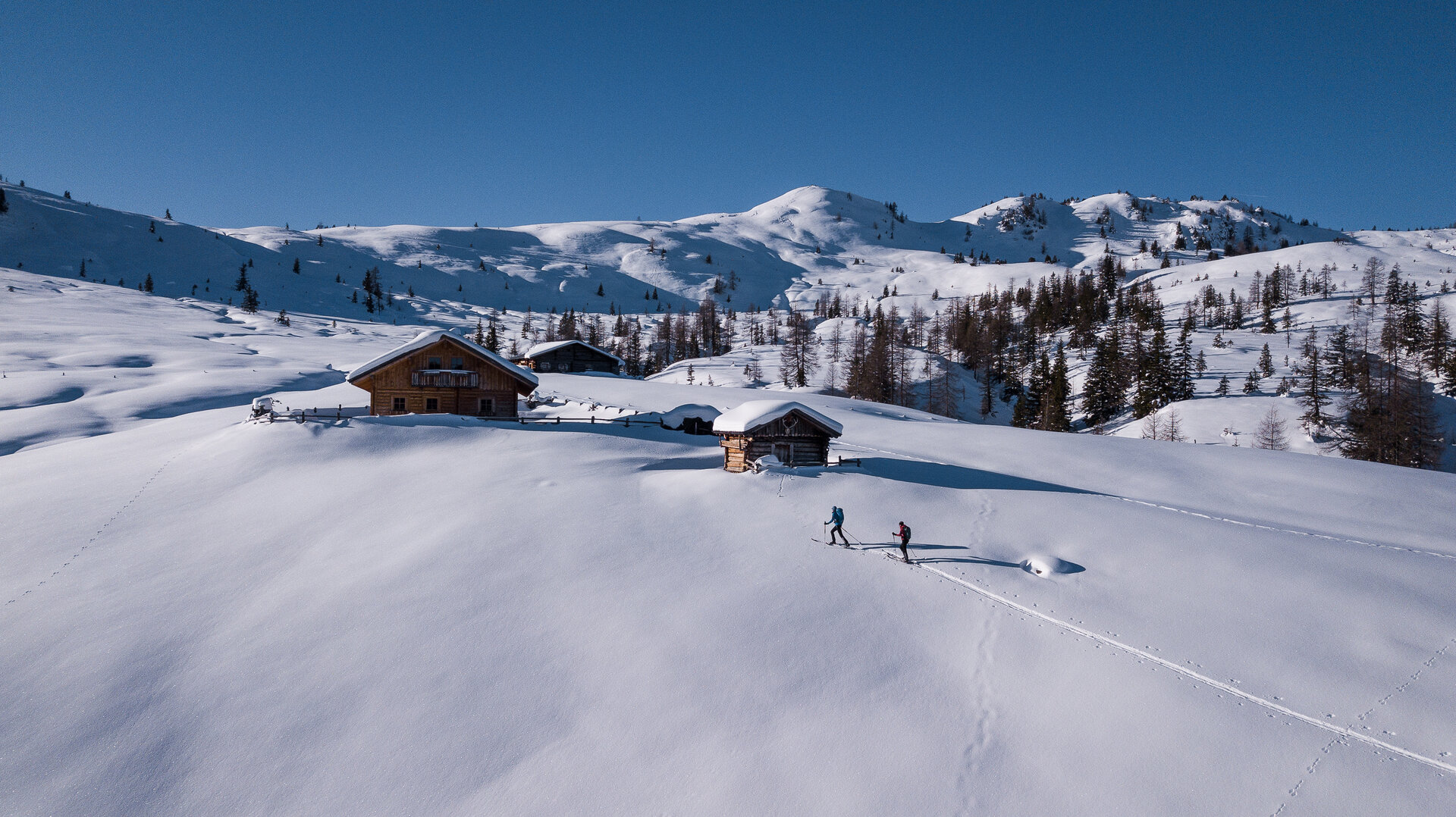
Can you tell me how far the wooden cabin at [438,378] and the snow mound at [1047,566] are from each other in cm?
2737

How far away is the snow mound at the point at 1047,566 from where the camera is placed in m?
16.6

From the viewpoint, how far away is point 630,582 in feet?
51.0

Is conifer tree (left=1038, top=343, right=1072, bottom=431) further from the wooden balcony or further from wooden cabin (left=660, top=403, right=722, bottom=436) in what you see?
the wooden balcony

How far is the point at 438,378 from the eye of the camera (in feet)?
113

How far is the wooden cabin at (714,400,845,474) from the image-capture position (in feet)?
83.0

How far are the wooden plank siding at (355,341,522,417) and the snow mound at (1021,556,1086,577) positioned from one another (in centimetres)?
2860

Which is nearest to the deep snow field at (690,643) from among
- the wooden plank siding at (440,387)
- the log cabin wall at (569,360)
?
the wooden plank siding at (440,387)

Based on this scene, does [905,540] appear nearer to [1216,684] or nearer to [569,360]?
[1216,684]

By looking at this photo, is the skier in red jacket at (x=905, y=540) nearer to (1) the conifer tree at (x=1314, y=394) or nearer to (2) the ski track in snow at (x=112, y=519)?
(2) the ski track in snow at (x=112, y=519)

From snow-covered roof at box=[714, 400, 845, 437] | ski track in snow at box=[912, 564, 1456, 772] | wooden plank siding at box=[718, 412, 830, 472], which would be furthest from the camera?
wooden plank siding at box=[718, 412, 830, 472]

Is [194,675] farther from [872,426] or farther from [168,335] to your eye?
[168,335]

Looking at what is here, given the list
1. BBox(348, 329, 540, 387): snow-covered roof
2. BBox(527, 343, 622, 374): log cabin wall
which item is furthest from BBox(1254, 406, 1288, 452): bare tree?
BBox(527, 343, 622, 374): log cabin wall

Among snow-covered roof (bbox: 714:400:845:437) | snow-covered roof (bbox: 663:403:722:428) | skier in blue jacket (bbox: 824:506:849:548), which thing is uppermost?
snow-covered roof (bbox: 714:400:845:437)

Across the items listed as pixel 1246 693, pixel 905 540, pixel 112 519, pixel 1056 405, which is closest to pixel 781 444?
pixel 905 540
